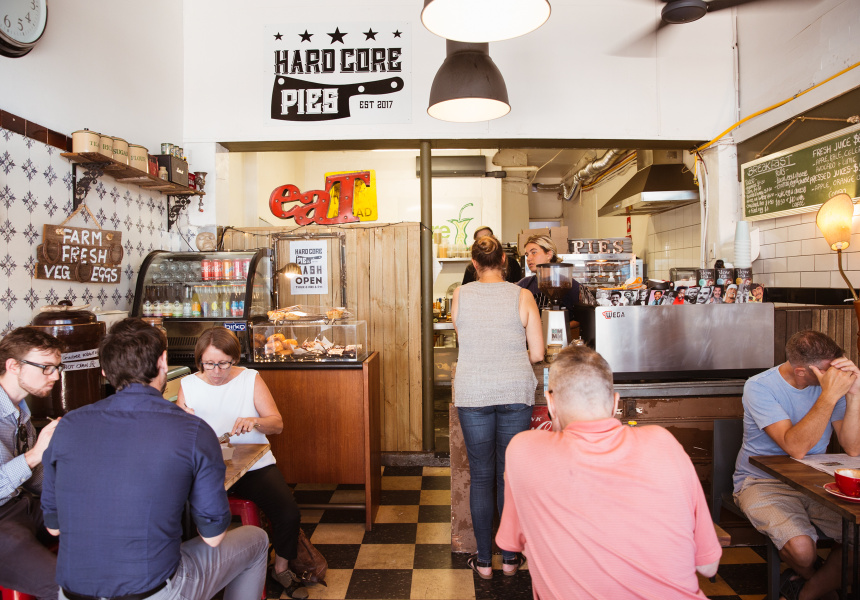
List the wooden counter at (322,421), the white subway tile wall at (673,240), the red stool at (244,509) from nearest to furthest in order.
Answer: the red stool at (244,509)
the wooden counter at (322,421)
the white subway tile wall at (673,240)

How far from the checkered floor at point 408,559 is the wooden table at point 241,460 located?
910 millimetres

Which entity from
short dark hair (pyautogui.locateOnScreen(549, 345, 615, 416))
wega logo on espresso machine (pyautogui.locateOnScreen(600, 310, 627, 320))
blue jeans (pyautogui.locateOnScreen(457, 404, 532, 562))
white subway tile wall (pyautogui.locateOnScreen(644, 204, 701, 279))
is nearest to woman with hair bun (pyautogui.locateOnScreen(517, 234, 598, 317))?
wega logo on espresso machine (pyautogui.locateOnScreen(600, 310, 627, 320))

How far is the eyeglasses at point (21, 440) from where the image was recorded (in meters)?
2.20

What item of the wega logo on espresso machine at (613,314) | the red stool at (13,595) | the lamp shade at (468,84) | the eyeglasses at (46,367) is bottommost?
the red stool at (13,595)

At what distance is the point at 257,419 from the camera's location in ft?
8.89

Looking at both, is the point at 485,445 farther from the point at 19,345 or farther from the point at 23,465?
the point at 19,345

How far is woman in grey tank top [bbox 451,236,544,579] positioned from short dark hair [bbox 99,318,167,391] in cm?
160

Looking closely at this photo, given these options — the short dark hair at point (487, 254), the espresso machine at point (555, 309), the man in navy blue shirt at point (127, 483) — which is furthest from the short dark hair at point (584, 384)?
the espresso machine at point (555, 309)

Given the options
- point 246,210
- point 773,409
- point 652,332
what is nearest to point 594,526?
point 773,409

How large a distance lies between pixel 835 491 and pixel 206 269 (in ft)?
13.9

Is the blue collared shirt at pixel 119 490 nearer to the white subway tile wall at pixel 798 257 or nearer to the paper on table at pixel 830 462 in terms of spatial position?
the paper on table at pixel 830 462

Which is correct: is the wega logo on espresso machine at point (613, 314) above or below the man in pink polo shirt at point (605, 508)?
above

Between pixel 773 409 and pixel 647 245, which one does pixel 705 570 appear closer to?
pixel 773 409

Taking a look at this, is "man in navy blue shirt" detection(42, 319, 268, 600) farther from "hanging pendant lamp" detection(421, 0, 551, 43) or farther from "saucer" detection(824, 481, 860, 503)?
"saucer" detection(824, 481, 860, 503)
